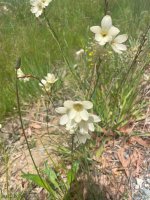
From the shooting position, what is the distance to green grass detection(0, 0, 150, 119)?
3.57 m

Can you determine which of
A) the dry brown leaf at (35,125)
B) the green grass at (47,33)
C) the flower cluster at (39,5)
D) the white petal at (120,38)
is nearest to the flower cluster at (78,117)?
the white petal at (120,38)

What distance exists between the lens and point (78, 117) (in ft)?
6.03

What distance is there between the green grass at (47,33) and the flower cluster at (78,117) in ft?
4.82

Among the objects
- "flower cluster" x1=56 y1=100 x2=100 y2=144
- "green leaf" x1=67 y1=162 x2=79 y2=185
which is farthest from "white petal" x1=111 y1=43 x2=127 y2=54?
"green leaf" x1=67 y1=162 x2=79 y2=185

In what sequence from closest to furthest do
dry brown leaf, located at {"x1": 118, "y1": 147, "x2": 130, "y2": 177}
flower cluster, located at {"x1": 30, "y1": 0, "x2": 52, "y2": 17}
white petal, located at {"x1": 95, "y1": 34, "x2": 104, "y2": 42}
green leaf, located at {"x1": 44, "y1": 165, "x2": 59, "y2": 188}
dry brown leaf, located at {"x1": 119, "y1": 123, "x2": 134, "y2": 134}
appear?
1. white petal, located at {"x1": 95, "y1": 34, "x2": 104, "y2": 42}
2. green leaf, located at {"x1": 44, "y1": 165, "x2": 59, "y2": 188}
3. dry brown leaf, located at {"x1": 118, "y1": 147, "x2": 130, "y2": 177}
4. flower cluster, located at {"x1": 30, "y1": 0, "x2": 52, "y2": 17}
5. dry brown leaf, located at {"x1": 119, "y1": 123, "x2": 134, "y2": 134}

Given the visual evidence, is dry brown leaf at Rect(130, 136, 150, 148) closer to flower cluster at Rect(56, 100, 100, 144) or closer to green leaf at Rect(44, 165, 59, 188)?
green leaf at Rect(44, 165, 59, 188)

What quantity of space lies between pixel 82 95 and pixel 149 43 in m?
0.87

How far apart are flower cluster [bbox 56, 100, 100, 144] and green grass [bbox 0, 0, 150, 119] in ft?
4.82

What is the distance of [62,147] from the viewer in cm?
269

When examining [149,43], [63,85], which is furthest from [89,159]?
[149,43]

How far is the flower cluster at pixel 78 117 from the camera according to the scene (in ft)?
6.02

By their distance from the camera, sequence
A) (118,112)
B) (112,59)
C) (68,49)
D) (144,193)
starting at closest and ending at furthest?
(144,193) < (118,112) < (112,59) < (68,49)

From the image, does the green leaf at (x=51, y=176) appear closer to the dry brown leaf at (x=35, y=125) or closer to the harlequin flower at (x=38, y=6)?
the dry brown leaf at (x=35, y=125)

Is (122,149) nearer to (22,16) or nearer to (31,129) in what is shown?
(31,129)
